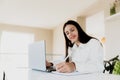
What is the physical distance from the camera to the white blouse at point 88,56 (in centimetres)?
123

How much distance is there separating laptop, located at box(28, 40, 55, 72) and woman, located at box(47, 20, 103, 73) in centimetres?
10

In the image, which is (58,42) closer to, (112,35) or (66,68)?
(112,35)

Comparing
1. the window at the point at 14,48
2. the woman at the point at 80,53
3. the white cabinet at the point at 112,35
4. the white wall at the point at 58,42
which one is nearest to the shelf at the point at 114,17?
the white cabinet at the point at 112,35

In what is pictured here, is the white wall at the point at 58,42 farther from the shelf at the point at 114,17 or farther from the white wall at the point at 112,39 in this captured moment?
the shelf at the point at 114,17

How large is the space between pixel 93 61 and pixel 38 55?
0.40m

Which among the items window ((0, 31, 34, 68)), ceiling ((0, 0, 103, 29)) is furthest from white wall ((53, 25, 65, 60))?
window ((0, 31, 34, 68))

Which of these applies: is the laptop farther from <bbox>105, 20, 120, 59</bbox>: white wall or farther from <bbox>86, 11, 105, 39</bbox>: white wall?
<bbox>86, 11, 105, 39</bbox>: white wall

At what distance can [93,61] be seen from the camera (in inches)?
52.7

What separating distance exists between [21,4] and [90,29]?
2079mm

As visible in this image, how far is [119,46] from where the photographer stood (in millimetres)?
2857

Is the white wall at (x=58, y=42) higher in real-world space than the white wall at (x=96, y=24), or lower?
lower

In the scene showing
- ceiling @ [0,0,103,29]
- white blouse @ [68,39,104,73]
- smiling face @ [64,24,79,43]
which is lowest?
white blouse @ [68,39,104,73]

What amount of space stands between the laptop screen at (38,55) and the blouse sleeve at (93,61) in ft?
0.79

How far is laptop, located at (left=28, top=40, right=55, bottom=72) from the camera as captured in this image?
130cm
